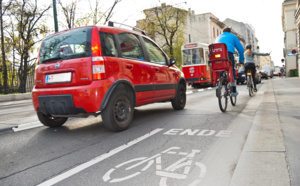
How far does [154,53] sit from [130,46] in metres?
1.04

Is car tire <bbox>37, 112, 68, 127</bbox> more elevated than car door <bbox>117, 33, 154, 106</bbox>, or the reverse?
car door <bbox>117, 33, 154, 106</bbox>

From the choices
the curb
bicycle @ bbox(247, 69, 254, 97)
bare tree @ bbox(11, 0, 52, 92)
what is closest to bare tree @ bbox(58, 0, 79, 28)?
bare tree @ bbox(11, 0, 52, 92)

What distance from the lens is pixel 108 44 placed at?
4430mm

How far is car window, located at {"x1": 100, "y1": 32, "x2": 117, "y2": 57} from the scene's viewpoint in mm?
4298

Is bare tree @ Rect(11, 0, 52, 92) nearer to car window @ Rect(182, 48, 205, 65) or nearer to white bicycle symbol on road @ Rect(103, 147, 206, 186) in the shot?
car window @ Rect(182, 48, 205, 65)

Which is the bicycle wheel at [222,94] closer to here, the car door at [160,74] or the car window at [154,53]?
the car door at [160,74]

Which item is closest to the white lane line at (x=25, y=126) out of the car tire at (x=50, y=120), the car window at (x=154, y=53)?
the car tire at (x=50, y=120)

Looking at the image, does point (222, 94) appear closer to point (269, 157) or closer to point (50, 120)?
point (269, 157)

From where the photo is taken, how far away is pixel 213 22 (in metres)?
50.6

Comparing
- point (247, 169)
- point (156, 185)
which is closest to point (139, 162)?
point (156, 185)

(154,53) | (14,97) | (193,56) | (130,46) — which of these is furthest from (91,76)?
(193,56)

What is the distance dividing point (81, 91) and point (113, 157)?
1349 millimetres

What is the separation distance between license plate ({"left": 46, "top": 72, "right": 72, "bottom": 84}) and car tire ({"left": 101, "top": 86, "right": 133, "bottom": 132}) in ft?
2.52

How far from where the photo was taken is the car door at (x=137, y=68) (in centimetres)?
474
